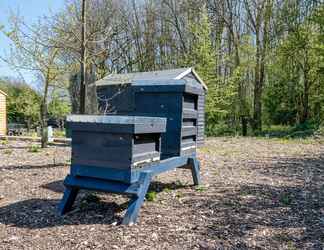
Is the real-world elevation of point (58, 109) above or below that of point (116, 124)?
above

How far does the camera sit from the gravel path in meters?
3.03

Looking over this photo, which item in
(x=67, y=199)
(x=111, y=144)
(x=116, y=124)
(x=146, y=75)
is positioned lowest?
(x=67, y=199)

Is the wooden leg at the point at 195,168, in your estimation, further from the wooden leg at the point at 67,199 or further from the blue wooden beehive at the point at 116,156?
the wooden leg at the point at 67,199

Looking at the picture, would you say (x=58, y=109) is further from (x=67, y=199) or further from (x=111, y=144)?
(x=111, y=144)

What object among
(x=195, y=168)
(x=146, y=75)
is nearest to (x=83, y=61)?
(x=195, y=168)

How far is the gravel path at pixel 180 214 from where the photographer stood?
119 inches

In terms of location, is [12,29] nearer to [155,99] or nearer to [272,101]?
[155,99]

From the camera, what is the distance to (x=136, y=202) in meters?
3.46

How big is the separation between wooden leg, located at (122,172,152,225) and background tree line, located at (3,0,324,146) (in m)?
12.5

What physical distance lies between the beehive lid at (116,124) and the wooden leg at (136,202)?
49 cm

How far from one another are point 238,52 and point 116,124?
64.4 feet

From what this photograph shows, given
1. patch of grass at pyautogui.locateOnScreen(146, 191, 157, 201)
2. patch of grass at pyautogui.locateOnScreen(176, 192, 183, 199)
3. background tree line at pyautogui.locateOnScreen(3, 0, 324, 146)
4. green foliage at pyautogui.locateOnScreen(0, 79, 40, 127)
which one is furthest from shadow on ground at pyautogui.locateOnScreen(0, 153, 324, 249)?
green foliage at pyautogui.locateOnScreen(0, 79, 40, 127)

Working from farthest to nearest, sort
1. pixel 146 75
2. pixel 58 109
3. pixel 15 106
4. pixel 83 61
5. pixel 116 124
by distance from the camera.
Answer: pixel 15 106 → pixel 58 109 → pixel 146 75 → pixel 83 61 → pixel 116 124

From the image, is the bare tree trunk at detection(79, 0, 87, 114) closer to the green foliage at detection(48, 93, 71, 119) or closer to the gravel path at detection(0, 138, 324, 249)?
the gravel path at detection(0, 138, 324, 249)
